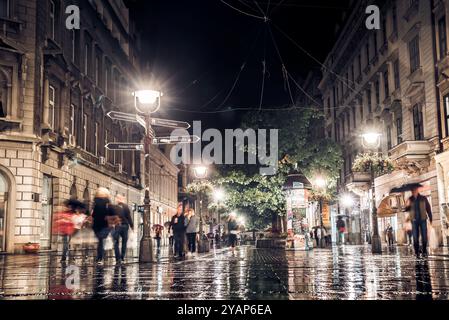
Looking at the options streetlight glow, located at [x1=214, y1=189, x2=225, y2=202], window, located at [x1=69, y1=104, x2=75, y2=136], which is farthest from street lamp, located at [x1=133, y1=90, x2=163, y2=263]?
→ streetlight glow, located at [x1=214, y1=189, x2=225, y2=202]

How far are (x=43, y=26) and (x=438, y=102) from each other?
18708mm

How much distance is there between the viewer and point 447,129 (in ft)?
84.6

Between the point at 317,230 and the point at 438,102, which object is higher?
the point at 438,102

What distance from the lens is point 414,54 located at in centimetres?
2977

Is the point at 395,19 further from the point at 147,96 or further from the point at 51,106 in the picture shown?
the point at 147,96

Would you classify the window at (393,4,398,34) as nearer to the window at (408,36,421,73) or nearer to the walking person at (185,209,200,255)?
the window at (408,36,421,73)

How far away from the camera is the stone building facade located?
930 inches

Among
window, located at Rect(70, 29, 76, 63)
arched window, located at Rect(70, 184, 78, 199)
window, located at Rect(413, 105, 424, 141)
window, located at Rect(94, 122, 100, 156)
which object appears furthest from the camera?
window, located at Rect(94, 122, 100, 156)

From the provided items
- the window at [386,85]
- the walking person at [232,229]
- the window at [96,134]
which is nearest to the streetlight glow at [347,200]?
the window at [386,85]

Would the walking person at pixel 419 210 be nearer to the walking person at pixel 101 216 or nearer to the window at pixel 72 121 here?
the walking person at pixel 101 216

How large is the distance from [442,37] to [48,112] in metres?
18.7

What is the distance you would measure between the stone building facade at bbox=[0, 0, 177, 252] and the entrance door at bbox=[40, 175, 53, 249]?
46mm
